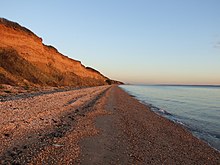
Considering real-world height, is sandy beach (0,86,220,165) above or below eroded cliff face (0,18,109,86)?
below

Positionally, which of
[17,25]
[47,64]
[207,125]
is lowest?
[207,125]


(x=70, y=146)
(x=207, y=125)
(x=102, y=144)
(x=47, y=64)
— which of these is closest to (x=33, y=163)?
(x=70, y=146)

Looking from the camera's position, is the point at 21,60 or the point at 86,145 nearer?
the point at 86,145

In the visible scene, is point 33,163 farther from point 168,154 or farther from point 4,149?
point 168,154

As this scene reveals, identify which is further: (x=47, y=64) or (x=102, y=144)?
(x=47, y=64)

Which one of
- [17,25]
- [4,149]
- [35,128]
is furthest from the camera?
[17,25]

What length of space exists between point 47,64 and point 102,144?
177 feet

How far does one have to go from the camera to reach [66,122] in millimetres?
12094

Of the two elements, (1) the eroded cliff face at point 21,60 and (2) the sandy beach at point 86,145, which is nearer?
(2) the sandy beach at point 86,145

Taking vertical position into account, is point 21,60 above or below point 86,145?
above

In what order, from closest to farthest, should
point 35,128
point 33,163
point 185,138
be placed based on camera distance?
point 33,163
point 35,128
point 185,138

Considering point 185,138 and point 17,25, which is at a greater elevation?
point 17,25

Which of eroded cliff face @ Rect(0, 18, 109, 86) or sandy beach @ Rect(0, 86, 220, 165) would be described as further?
eroded cliff face @ Rect(0, 18, 109, 86)

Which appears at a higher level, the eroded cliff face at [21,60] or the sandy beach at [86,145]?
the eroded cliff face at [21,60]
